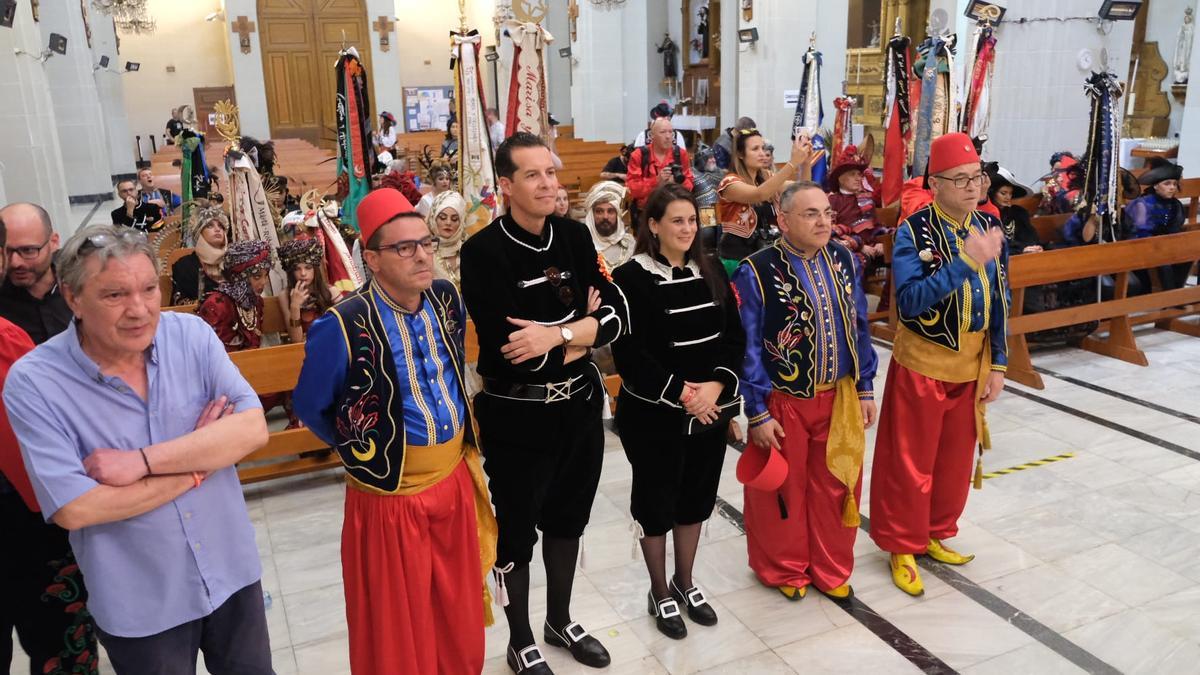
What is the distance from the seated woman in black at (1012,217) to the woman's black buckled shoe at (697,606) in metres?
4.16

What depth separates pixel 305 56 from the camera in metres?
20.5

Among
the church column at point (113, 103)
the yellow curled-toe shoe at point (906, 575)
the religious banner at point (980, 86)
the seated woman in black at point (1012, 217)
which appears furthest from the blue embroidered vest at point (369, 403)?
the church column at point (113, 103)

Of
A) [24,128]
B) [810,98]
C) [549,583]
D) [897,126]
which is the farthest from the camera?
[810,98]

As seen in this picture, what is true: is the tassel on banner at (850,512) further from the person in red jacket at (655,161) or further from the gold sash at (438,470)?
the person in red jacket at (655,161)

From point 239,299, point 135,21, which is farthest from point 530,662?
point 135,21

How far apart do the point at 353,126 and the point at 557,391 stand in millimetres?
4838

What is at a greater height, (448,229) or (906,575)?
(448,229)

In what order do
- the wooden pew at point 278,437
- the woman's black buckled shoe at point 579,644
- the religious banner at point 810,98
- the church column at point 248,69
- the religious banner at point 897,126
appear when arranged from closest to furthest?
1. the woman's black buckled shoe at point 579,644
2. the wooden pew at point 278,437
3. the religious banner at point 897,126
4. the religious banner at point 810,98
5. the church column at point 248,69

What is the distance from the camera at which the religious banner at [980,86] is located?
7.49 m

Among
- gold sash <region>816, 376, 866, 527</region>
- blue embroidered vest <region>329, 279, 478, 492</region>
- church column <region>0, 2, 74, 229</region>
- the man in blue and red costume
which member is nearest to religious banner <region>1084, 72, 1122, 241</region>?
the man in blue and red costume

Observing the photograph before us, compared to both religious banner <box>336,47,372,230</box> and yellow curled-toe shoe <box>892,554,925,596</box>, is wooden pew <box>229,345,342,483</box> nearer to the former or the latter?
religious banner <box>336,47,372,230</box>

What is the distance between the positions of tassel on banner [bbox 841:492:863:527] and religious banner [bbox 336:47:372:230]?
15.0 ft

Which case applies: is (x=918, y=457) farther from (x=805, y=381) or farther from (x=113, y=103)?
(x=113, y=103)

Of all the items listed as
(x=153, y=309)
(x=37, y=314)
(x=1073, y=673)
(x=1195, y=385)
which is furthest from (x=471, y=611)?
Result: (x=1195, y=385)
